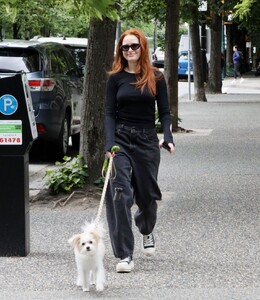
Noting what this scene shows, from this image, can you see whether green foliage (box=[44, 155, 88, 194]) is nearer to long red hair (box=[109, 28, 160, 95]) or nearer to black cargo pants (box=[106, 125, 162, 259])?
black cargo pants (box=[106, 125, 162, 259])

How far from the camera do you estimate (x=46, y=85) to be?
14984 millimetres

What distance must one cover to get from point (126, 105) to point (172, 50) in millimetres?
13814

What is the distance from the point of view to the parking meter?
805cm

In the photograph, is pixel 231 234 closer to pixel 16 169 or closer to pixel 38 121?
pixel 16 169

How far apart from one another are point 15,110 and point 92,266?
73.0 inches

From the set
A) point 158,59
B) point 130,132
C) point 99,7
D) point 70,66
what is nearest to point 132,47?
point 130,132

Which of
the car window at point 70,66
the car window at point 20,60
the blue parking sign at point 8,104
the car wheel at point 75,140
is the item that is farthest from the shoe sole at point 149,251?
the car wheel at point 75,140

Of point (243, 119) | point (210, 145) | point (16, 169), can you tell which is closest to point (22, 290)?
point (16, 169)

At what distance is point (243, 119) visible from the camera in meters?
25.8

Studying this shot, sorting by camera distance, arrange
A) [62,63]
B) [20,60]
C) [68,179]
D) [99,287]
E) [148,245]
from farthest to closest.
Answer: [62,63], [20,60], [68,179], [148,245], [99,287]

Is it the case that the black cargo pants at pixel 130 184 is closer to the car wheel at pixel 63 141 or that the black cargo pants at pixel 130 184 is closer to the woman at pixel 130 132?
the woman at pixel 130 132

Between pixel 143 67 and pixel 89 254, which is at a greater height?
pixel 143 67

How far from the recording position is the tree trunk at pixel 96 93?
1154 centimetres

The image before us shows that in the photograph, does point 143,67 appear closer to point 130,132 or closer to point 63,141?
point 130,132
